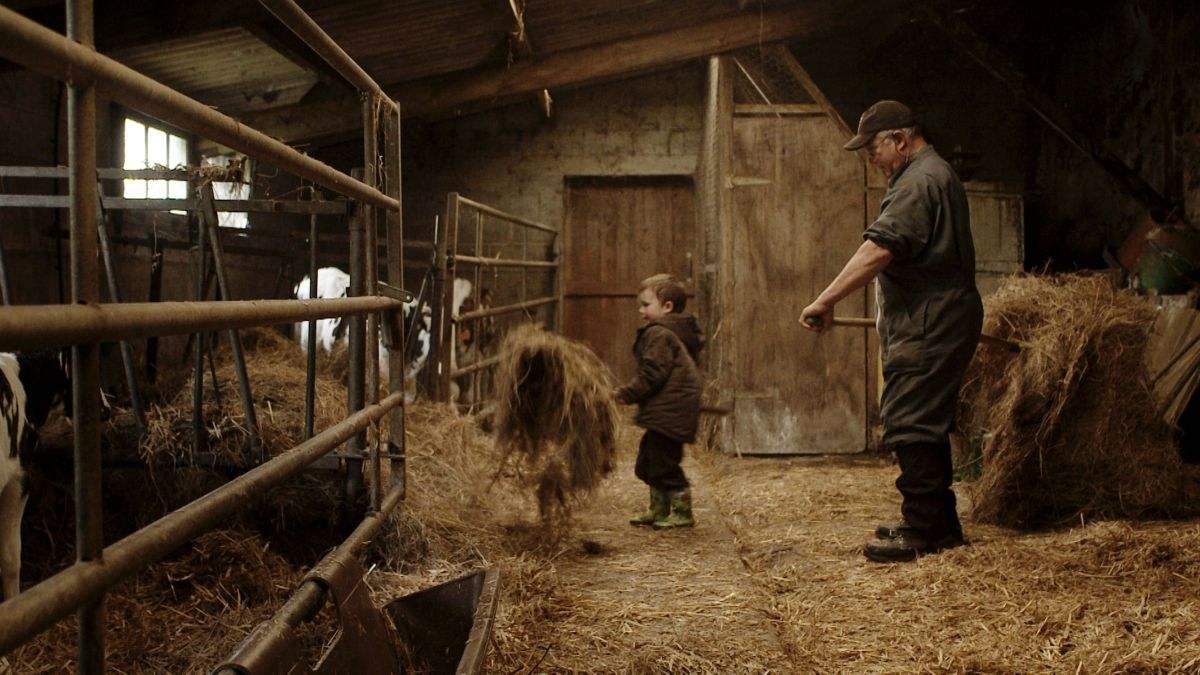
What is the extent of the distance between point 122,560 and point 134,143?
5.70 meters

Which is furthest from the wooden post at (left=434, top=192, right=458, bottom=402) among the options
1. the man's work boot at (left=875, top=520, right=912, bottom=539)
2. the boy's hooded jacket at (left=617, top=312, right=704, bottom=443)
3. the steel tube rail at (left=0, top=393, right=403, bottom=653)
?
the steel tube rail at (left=0, top=393, right=403, bottom=653)

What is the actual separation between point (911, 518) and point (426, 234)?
5689 millimetres

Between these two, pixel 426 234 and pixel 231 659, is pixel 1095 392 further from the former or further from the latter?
pixel 426 234

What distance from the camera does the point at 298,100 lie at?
666 cm

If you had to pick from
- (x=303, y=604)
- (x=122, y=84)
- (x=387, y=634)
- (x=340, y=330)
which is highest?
(x=122, y=84)

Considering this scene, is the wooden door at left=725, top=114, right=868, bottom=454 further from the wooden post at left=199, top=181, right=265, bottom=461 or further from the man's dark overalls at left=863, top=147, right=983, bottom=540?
the wooden post at left=199, top=181, right=265, bottom=461

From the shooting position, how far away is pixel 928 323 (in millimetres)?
3369

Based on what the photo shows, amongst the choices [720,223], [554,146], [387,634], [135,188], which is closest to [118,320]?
[387,634]

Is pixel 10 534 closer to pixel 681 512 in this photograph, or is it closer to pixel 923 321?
pixel 681 512

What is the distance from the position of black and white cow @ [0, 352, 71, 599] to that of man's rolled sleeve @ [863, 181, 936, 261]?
288cm

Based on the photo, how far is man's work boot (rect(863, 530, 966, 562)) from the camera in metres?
3.34

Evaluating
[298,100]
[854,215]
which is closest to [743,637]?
[854,215]

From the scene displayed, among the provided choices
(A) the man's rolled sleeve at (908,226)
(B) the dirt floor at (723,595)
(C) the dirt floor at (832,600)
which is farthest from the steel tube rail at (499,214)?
(A) the man's rolled sleeve at (908,226)

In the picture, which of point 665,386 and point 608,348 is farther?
point 608,348
